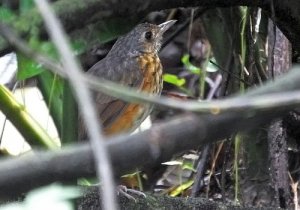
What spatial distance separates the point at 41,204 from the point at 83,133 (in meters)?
2.78

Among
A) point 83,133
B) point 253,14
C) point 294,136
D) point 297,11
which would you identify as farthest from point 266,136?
point 297,11

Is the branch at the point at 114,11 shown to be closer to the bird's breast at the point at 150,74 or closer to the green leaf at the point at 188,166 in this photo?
the bird's breast at the point at 150,74

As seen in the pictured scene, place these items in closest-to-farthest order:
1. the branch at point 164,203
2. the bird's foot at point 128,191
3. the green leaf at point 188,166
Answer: the branch at point 164,203, the bird's foot at point 128,191, the green leaf at point 188,166

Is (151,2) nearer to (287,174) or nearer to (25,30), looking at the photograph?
(25,30)

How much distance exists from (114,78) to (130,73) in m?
0.15

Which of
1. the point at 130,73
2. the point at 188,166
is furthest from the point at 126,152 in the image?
the point at 188,166

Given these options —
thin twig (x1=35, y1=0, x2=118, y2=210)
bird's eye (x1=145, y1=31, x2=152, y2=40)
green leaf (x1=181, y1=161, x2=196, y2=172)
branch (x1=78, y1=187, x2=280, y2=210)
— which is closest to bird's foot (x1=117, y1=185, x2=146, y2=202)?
branch (x1=78, y1=187, x2=280, y2=210)

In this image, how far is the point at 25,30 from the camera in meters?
2.27

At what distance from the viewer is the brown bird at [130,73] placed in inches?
175

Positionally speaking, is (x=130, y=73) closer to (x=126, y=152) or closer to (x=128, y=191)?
(x=128, y=191)

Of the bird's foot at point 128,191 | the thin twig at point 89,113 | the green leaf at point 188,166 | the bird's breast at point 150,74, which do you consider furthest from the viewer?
the green leaf at point 188,166

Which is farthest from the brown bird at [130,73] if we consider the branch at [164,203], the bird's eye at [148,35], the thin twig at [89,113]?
the thin twig at [89,113]

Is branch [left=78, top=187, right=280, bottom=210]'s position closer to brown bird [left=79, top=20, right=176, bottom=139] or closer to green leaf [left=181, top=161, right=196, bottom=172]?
brown bird [left=79, top=20, right=176, bottom=139]

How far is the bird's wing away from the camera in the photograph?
→ 4.47 m
